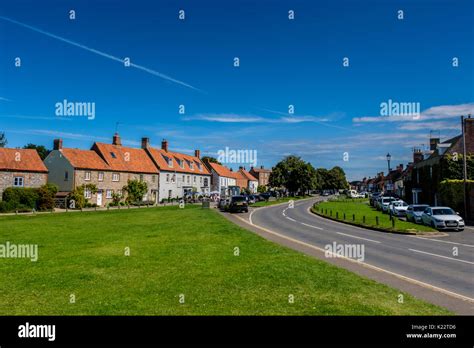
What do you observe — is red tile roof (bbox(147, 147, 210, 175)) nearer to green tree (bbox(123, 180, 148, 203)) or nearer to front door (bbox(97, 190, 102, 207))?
green tree (bbox(123, 180, 148, 203))

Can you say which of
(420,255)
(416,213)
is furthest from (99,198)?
(420,255)

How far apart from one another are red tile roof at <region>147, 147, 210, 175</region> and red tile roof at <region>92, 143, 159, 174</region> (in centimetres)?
172

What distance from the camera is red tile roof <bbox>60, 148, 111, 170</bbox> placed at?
168ft

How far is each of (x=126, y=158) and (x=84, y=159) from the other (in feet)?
27.8

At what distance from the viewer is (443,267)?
42.6 feet

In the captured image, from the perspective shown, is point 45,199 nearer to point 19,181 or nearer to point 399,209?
point 19,181

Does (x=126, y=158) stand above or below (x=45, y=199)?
above

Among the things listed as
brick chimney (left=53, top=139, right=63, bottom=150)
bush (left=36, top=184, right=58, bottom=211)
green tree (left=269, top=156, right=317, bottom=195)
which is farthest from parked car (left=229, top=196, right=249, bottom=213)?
green tree (left=269, top=156, right=317, bottom=195)

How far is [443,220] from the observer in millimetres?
25000

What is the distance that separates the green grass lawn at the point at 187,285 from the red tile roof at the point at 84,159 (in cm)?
3901

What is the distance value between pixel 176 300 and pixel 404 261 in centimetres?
1000

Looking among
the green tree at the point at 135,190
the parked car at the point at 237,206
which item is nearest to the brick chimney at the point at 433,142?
the parked car at the point at 237,206
